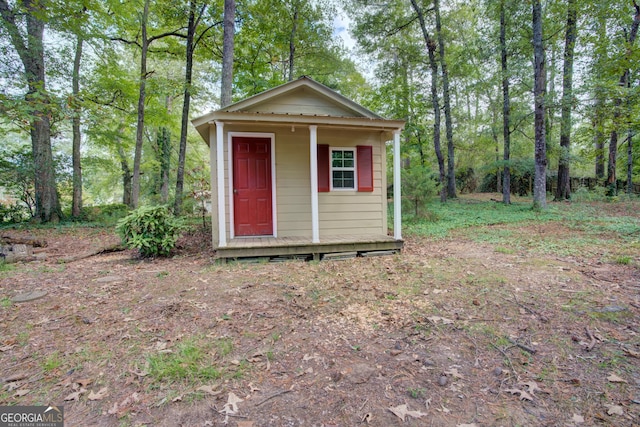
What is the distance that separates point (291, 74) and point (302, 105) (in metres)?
6.76

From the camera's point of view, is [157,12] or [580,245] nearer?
[580,245]

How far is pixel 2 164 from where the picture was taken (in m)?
9.28

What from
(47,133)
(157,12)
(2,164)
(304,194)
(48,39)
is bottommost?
(304,194)

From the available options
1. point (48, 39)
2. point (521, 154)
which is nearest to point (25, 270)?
point (48, 39)

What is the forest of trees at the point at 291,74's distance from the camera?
27.6 feet

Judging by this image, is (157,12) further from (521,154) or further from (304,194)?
(521,154)

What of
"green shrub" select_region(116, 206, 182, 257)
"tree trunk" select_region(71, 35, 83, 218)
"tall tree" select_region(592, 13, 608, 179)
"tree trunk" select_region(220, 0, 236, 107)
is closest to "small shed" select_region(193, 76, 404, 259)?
"green shrub" select_region(116, 206, 182, 257)

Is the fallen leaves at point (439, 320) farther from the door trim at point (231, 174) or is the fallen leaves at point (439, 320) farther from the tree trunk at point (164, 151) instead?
the tree trunk at point (164, 151)

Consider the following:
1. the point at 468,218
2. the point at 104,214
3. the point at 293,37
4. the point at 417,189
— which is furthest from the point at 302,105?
the point at 104,214

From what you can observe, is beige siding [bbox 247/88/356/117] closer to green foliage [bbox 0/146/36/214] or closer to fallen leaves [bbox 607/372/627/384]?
fallen leaves [bbox 607/372/627/384]

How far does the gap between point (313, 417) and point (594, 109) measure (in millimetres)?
11349

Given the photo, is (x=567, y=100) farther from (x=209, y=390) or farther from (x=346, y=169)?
(x=209, y=390)

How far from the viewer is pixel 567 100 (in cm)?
962

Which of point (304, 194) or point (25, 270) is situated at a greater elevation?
point (304, 194)
